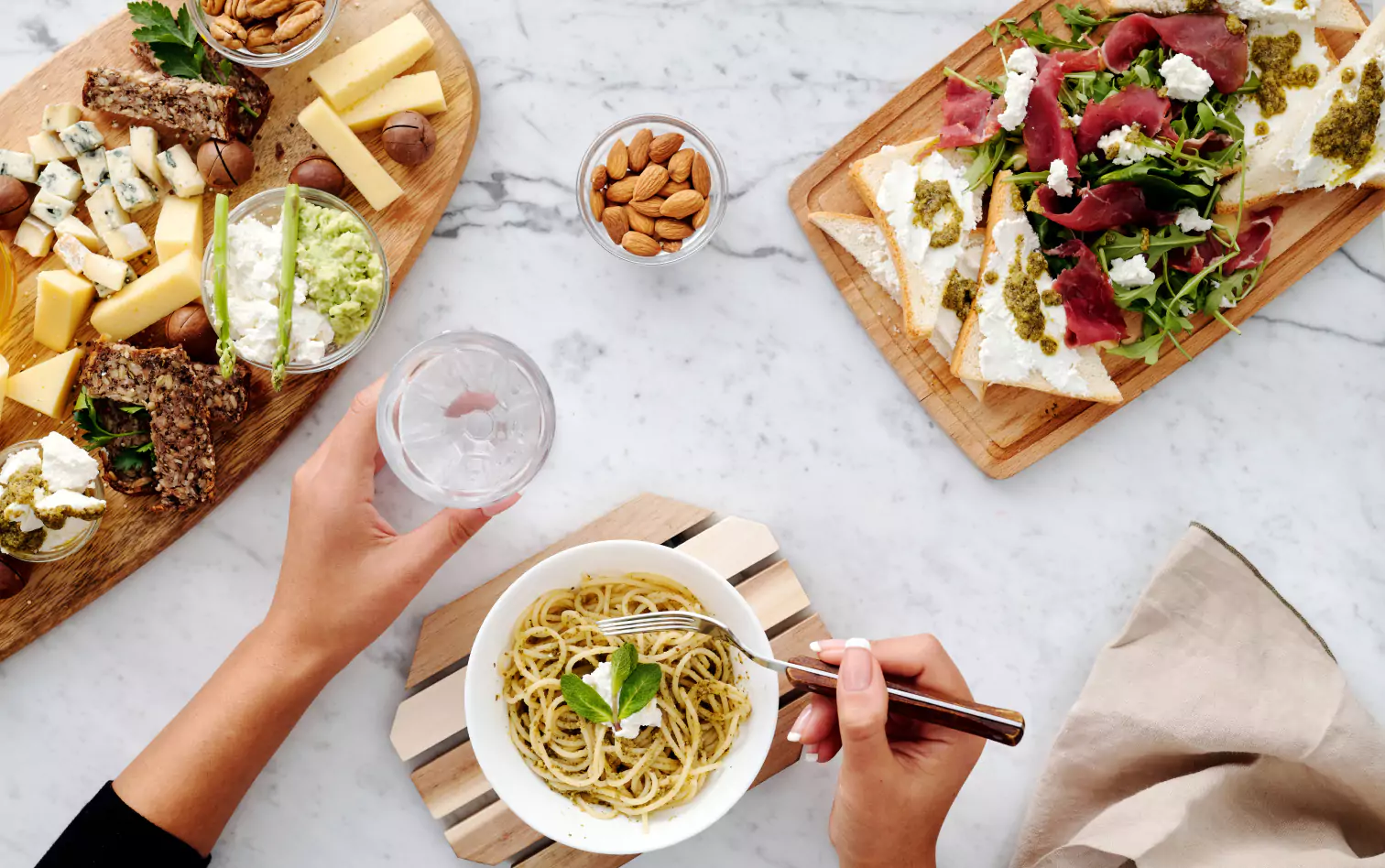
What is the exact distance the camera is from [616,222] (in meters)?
2.33

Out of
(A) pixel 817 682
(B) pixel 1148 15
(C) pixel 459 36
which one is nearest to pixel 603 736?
(A) pixel 817 682

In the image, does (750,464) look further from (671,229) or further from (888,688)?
(888,688)

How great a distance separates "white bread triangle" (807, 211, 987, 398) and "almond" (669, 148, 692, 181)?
0.33 m

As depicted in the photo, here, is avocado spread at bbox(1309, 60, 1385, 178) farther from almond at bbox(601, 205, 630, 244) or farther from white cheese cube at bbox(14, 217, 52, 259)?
white cheese cube at bbox(14, 217, 52, 259)

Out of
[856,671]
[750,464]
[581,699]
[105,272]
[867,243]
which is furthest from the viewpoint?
[750,464]

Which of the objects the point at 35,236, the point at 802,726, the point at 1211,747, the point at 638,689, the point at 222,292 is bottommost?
the point at 1211,747

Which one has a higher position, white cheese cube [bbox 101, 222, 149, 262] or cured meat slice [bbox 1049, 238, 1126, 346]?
white cheese cube [bbox 101, 222, 149, 262]

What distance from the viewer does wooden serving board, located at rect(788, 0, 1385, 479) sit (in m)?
2.41

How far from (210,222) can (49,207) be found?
0.36 meters

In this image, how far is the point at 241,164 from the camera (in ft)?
7.41

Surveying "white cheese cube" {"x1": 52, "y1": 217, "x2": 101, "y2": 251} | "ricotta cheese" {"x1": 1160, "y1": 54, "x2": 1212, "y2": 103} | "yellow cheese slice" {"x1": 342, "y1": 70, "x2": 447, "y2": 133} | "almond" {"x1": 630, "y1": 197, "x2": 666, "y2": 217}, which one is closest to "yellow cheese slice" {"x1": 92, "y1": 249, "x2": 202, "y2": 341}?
"white cheese cube" {"x1": 52, "y1": 217, "x2": 101, "y2": 251}

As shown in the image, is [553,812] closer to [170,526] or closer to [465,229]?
[170,526]

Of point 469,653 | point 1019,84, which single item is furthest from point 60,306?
point 1019,84

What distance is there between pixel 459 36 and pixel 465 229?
49 centimetres
